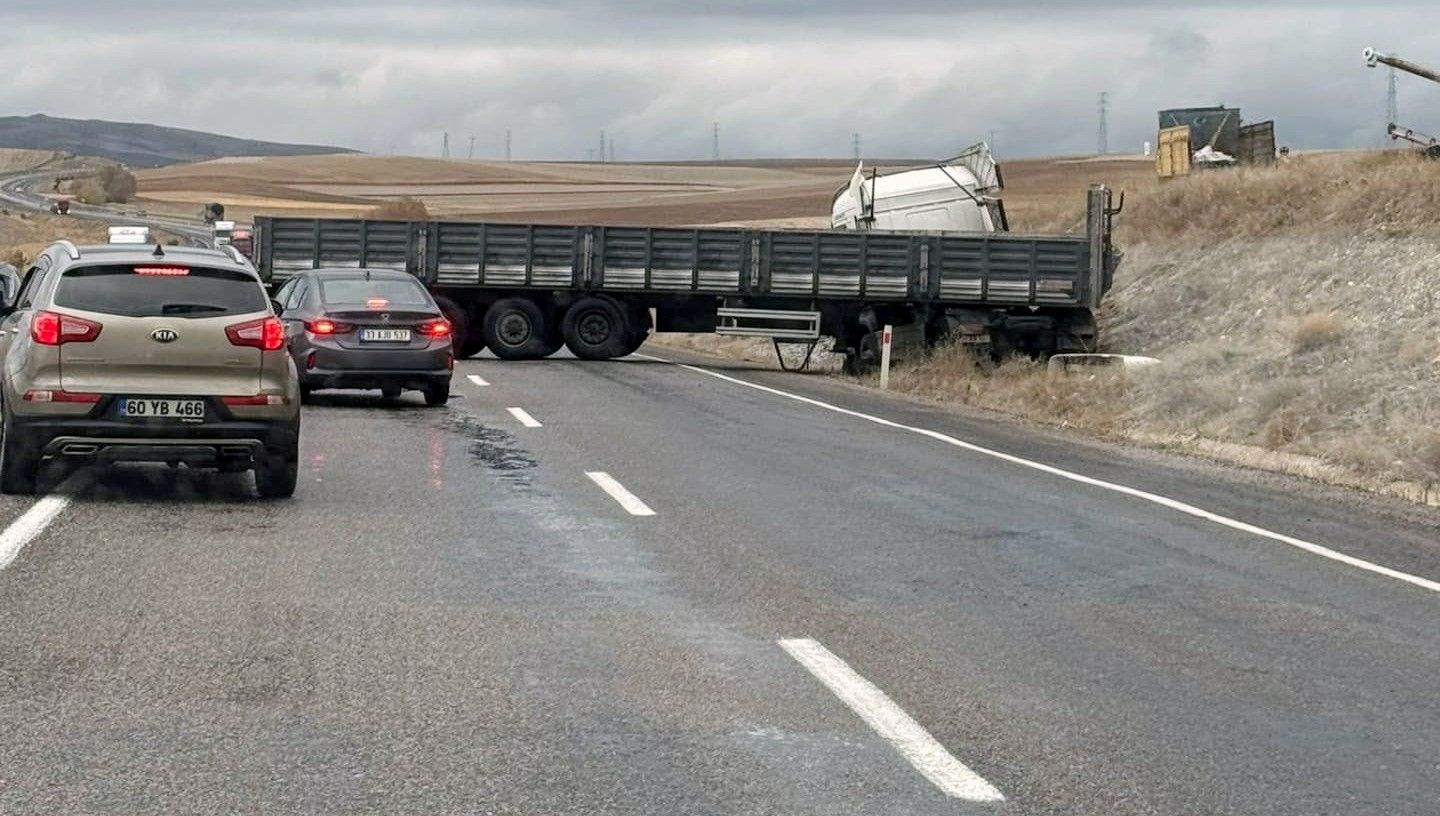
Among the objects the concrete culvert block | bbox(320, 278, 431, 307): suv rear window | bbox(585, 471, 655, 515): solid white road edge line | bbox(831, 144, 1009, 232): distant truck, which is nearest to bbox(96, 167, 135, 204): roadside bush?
bbox(831, 144, 1009, 232): distant truck

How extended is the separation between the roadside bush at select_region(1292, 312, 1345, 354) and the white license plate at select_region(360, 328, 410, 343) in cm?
1185

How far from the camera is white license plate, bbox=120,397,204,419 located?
11.4m

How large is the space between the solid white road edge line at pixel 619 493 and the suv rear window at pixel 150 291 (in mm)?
2696

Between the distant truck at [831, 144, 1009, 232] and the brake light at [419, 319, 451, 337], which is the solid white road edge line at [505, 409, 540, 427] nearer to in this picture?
the brake light at [419, 319, 451, 337]

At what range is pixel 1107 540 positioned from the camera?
11.1 meters

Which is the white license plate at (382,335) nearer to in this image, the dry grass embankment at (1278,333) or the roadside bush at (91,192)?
the dry grass embankment at (1278,333)

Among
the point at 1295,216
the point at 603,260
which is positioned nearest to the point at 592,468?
the point at 603,260

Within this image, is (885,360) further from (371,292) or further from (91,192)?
(91,192)

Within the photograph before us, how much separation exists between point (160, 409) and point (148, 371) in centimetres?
26

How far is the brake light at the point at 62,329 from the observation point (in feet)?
37.2

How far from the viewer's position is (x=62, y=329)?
1139cm

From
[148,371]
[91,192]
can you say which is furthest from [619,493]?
[91,192]

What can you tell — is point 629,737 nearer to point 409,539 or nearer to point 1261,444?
point 409,539

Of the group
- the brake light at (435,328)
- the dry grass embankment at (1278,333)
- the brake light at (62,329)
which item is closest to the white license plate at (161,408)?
the brake light at (62,329)
